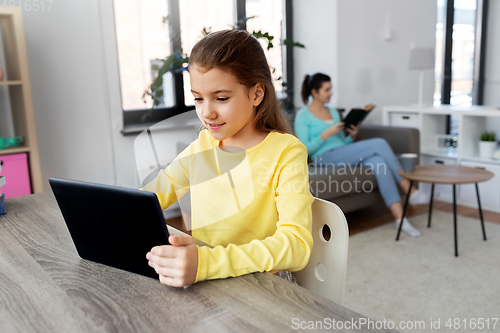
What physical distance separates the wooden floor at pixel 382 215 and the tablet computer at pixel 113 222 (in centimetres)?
210

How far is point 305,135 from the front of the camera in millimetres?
2838

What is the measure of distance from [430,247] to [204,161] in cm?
184

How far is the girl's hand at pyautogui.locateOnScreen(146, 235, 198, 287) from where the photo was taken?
0.62 m

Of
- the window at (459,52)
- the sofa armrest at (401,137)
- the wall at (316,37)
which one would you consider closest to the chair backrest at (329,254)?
the sofa armrest at (401,137)

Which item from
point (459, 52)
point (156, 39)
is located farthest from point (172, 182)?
point (459, 52)

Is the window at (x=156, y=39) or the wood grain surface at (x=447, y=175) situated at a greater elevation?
the window at (x=156, y=39)

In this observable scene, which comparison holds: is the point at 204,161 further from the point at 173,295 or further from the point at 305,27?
the point at 305,27

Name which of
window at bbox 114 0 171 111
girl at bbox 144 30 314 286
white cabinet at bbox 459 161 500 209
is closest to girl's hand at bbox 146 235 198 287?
girl at bbox 144 30 314 286

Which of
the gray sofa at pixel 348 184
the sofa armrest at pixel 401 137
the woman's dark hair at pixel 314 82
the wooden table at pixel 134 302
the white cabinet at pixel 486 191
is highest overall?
the woman's dark hair at pixel 314 82

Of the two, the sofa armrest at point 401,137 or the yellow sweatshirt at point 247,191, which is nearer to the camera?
the yellow sweatshirt at point 247,191

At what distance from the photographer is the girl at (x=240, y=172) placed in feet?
2.30

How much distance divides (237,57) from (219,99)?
9 centimetres

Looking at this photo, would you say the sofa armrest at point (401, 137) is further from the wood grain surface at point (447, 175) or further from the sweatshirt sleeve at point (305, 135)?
the sweatshirt sleeve at point (305, 135)

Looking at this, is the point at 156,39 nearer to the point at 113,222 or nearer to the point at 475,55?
the point at 113,222
